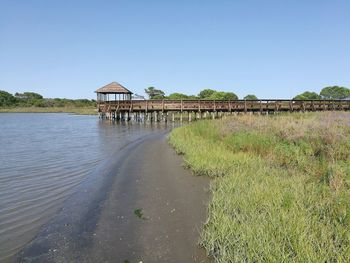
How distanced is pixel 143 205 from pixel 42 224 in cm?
217

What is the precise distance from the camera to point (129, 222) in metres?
6.41

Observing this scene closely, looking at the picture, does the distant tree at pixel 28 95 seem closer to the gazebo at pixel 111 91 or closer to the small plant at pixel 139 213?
the gazebo at pixel 111 91

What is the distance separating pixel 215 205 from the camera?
21.1 feet

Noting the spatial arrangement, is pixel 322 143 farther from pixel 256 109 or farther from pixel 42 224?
pixel 256 109

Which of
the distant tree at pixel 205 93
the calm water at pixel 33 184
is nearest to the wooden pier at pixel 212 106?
the calm water at pixel 33 184

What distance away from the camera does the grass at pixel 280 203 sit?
4.37 meters

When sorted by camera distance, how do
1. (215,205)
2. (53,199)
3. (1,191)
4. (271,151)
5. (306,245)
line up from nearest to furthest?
(306,245), (215,205), (53,199), (1,191), (271,151)

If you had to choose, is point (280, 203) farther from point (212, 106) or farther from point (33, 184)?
point (212, 106)

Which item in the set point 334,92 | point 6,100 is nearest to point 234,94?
point 334,92

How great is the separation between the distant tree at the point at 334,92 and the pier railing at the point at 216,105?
66292mm

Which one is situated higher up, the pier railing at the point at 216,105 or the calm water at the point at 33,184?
the pier railing at the point at 216,105

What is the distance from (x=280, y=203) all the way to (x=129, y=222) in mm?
2959

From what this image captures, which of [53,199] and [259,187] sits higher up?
[259,187]

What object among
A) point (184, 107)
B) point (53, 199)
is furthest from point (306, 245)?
point (184, 107)
